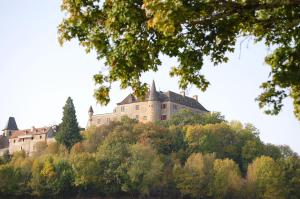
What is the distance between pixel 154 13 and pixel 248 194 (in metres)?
68.2

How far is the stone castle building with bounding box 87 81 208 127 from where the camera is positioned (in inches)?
4711

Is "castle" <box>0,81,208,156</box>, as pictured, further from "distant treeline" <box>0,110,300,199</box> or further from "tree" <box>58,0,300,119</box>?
"tree" <box>58,0,300,119</box>

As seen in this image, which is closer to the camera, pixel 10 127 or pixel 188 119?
pixel 188 119

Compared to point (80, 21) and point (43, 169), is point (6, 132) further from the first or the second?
point (80, 21)

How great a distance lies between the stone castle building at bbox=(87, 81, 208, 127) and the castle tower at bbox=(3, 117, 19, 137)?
80.5 feet

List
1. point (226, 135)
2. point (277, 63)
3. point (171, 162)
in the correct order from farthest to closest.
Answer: point (226, 135), point (171, 162), point (277, 63)

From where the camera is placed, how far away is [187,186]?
74.6 meters

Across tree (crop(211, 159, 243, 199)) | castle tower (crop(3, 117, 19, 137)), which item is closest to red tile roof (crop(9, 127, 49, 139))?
castle tower (crop(3, 117, 19, 137))

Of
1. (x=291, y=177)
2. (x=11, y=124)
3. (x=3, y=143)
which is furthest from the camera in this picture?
(x=11, y=124)

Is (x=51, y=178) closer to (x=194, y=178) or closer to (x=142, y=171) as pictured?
(x=142, y=171)

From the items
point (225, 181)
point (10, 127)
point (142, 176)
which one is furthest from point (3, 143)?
point (225, 181)

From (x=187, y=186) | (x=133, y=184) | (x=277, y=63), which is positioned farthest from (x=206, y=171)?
(x=277, y=63)

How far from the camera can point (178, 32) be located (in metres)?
12.7

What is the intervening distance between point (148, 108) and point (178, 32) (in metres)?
107
